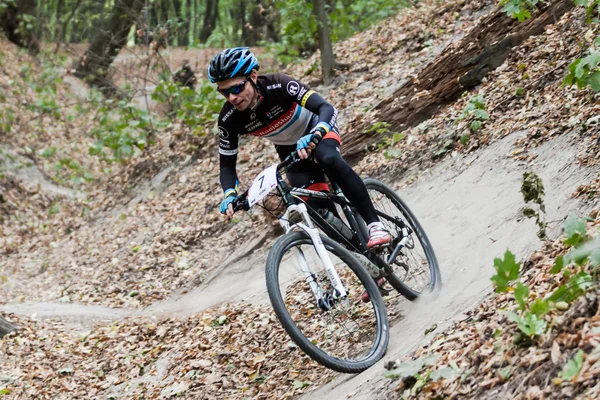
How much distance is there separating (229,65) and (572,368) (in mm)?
3024

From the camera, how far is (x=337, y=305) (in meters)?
4.52

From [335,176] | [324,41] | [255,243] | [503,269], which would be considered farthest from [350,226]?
[324,41]

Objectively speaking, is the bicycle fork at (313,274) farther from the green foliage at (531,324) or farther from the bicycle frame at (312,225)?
the green foliage at (531,324)

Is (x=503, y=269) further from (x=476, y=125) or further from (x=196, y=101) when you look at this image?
(x=196, y=101)

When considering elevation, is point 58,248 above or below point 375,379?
above

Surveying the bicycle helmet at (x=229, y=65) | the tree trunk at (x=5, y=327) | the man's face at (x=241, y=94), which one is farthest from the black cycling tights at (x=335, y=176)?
the tree trunk at (x=5, y=327)

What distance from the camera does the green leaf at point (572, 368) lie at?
2707mm

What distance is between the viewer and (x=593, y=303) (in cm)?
307

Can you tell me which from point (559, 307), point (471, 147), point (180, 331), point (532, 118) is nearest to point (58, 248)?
point (180, 331)

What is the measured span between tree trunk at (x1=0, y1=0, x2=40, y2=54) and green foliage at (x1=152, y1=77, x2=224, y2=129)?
11.1 meters

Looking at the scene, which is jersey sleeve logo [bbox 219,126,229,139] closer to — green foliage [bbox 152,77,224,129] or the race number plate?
the race number plate

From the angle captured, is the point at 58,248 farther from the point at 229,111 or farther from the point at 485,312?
the point at 485,312

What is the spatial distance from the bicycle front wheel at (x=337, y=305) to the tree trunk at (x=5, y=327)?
409 centimetres

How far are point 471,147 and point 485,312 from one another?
4257mm
